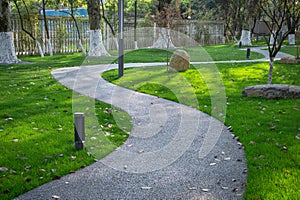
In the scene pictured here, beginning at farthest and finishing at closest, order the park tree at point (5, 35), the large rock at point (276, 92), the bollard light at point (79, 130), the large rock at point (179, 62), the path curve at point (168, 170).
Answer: the park tree at point (5, 35), the large rock at point (179, 62), the large rock at point (276, 92), the bollard light at point (79, 130), the path curve at point (168, 170)

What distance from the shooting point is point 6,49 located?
49.2 feet

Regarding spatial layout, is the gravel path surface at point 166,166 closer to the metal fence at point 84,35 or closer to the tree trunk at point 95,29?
the tree trunk at point 95,29

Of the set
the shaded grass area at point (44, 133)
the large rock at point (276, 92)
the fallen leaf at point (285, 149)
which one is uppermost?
the large rock at point (276, 92)

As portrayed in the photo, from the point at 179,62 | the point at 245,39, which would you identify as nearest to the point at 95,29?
the point at 179,62

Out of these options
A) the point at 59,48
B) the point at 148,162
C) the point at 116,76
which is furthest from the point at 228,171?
the point at 59,48

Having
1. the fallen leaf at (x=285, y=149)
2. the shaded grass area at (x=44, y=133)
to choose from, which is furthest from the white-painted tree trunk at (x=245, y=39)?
the fallen leaf at (x=285, y=149)

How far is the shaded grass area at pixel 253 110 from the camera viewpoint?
4.16 metres

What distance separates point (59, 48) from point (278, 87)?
15796mm

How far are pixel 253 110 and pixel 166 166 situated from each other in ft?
11.2

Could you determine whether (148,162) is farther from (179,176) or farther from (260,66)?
(260,66)

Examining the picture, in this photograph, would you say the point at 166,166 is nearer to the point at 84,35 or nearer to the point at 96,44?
the point at 96,44

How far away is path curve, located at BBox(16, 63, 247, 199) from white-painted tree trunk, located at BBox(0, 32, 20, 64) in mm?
9800

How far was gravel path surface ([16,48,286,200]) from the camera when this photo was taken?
3855 mm

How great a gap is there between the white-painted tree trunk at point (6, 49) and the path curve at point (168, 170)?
9800 millimetres
